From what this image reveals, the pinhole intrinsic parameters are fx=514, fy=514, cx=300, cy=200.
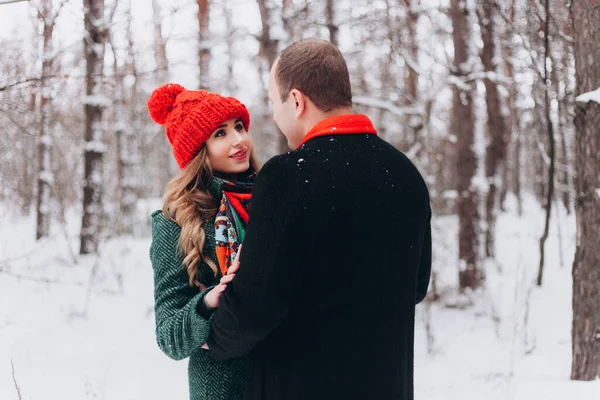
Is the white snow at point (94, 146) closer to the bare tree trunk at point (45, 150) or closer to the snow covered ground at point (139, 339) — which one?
the bare tree trunk at point (45, 150)

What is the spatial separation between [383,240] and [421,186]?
0.24 m

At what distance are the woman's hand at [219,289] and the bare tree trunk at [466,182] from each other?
758 cm

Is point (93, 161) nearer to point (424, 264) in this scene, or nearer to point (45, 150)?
point (45, 150)

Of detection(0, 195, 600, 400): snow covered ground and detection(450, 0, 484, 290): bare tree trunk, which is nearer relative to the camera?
detection(0, 195, 600, 400): snow covered ground

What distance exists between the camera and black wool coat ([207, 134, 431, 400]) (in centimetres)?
126

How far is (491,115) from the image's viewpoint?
940 cm

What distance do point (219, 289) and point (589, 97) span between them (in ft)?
10.8

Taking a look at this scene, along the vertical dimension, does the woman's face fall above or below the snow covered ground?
above

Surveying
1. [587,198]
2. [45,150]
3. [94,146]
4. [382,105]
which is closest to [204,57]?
[94,146]

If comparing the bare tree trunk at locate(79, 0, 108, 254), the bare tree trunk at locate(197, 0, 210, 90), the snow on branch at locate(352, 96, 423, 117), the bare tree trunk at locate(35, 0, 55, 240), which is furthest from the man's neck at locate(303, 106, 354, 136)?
the bare tree trunk at locate(197, 0, 210, 90)

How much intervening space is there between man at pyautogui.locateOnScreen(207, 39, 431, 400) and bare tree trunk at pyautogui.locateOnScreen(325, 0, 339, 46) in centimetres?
748

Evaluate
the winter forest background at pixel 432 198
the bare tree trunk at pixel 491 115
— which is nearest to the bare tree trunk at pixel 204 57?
the winter forest background at pixel 432 198

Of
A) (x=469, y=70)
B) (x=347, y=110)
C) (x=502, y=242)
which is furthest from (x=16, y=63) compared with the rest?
(x=502, y=242)

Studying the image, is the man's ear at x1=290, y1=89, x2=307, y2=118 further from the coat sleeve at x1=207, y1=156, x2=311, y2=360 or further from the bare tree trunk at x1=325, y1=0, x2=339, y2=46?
the bare tree trunk at x1=325, y1=0, x2=339, y2=46
